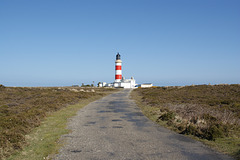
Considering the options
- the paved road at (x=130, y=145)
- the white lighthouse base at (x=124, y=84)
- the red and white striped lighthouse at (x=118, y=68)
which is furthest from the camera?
the white lighthouse base at (x=124, y=84)

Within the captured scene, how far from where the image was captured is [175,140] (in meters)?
9.67

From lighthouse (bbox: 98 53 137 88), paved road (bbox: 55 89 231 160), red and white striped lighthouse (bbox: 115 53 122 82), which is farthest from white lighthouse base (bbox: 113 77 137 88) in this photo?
paved road (bbox: 55 89 231 160)

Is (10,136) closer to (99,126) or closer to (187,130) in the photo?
(99,126)

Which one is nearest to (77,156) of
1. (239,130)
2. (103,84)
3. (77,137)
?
(77,137)

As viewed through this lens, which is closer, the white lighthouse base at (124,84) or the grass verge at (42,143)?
the grass verge at (42,143)

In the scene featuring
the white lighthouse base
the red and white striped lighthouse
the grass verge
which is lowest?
the grass verge

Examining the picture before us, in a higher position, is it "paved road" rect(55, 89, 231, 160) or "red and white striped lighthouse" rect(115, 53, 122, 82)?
"red and white striped lighthouse" rect(115, 53, 122, 82)

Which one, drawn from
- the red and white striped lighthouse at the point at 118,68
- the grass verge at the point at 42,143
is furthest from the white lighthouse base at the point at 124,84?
the grass verge at the point at 42,143

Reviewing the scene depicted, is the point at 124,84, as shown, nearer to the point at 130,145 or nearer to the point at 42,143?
the point at 42,143

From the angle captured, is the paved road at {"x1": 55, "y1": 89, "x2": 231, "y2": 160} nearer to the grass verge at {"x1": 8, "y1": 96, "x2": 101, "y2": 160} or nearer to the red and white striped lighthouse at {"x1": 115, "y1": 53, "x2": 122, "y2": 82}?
the grass verge at {"x1": 8, "y1": 96, "x2": 101, "y2": 160}

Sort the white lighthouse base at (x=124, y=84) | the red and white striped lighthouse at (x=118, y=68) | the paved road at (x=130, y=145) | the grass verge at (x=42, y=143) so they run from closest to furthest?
the paved road at (x=130, y=145) → the grass verge at (x=42, y=143) → the red and white striped lighthouse at (x=118, y=68) → the white lighthouse base at (x=124, y=84)

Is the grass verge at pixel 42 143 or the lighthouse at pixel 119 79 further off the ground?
the lighthouse at pixel 119 79

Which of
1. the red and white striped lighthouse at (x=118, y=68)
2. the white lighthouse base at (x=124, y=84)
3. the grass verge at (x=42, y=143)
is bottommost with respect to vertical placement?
the grass verge at (x=42, y=143)

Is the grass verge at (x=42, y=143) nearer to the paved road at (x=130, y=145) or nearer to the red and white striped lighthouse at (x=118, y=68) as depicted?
the paved road at (x=130, y=145)
